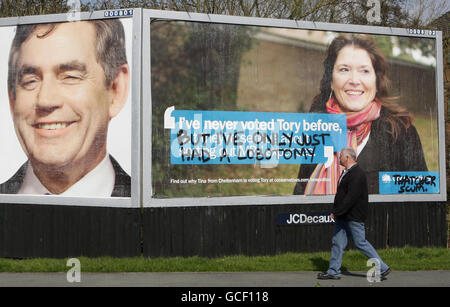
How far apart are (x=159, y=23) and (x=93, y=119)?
1947mm

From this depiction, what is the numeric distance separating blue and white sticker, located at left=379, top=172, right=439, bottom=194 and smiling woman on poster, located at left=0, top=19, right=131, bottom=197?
4806mm

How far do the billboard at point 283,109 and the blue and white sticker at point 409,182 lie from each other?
2 cm

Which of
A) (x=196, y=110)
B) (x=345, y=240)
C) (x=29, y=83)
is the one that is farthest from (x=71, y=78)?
(x=345, y=240)

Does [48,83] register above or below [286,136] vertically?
above

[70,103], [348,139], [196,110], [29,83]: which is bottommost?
[348,139]

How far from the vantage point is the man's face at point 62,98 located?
464 inches

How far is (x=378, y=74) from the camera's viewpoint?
13.1 metres

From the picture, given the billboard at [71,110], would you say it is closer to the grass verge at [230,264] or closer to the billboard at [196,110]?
the billboard at [196,110]

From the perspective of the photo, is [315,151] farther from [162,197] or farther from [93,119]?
[93,119]

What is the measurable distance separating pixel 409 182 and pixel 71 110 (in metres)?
6.35

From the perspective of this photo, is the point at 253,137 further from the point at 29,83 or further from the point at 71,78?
the point at 29,83

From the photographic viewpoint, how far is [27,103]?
39.9 ft
